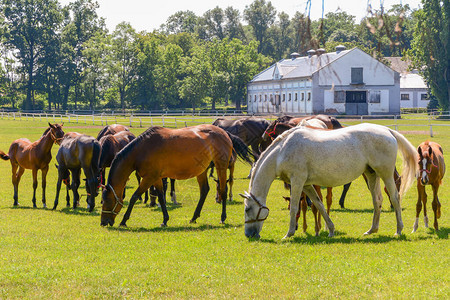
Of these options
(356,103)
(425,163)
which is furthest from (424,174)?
(356,103)

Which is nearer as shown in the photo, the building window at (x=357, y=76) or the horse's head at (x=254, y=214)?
the horse's head at (x=254, y=214)

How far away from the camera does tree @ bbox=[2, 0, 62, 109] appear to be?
8656 cm

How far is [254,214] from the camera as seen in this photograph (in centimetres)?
979

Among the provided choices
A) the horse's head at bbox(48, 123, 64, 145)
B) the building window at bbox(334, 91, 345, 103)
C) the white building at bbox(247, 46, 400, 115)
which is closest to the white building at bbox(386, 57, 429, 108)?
the white building at bbox(247, 46, 400, 115)

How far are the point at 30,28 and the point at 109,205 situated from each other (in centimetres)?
8282

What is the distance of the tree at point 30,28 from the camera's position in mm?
86562

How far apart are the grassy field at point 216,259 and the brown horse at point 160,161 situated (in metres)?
0.54

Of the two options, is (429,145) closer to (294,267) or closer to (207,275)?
(294,267)

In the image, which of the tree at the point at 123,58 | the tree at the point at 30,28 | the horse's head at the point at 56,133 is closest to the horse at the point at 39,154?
the horse's head at the point at 56,133

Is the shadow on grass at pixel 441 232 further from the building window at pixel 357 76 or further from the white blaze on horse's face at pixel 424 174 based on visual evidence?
the building window at pixel 357 76

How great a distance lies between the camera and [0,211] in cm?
1408

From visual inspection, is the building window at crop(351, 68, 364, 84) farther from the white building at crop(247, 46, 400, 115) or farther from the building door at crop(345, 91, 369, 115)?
the building door at crop(345, 91, 369, 115)

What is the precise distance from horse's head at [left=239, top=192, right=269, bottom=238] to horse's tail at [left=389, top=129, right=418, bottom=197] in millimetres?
2788

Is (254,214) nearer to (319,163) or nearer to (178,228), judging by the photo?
(319,163)
